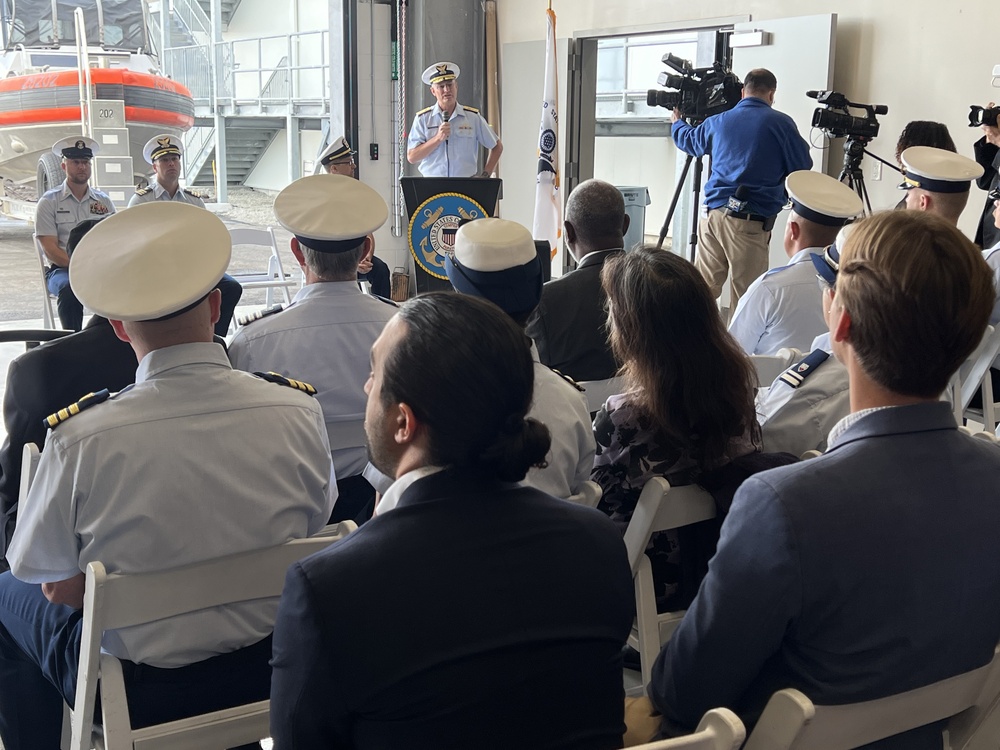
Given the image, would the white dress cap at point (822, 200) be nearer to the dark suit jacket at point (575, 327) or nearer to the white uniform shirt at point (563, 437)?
the dark suit jacket at point (575, 327)

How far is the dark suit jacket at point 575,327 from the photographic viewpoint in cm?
289

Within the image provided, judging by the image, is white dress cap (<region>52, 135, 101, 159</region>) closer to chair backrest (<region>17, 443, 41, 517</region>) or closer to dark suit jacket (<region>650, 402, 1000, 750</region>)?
chair backrest (<region>17, 443, 41, 517</region>)

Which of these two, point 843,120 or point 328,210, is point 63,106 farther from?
point 328,210

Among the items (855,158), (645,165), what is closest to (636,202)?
(855,158)

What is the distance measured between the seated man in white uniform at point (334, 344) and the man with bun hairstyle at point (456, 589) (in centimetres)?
127

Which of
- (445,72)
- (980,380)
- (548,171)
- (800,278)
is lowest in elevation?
(980,380)

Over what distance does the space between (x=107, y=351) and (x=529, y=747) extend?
5.15 feet

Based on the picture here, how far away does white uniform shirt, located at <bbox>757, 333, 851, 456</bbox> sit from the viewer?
1922mm

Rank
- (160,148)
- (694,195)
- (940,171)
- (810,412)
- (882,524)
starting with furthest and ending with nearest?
(694,195) < (160,148) < (940,171) < (810,412) < (882,524)

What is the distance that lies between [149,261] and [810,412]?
1273 mm

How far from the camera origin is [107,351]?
220 centimetres

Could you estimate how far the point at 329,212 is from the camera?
8.59 ft

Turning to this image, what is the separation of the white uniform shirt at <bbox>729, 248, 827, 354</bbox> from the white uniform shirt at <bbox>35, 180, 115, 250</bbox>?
4211 mm

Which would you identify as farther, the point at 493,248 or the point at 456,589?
the point at 493,248
